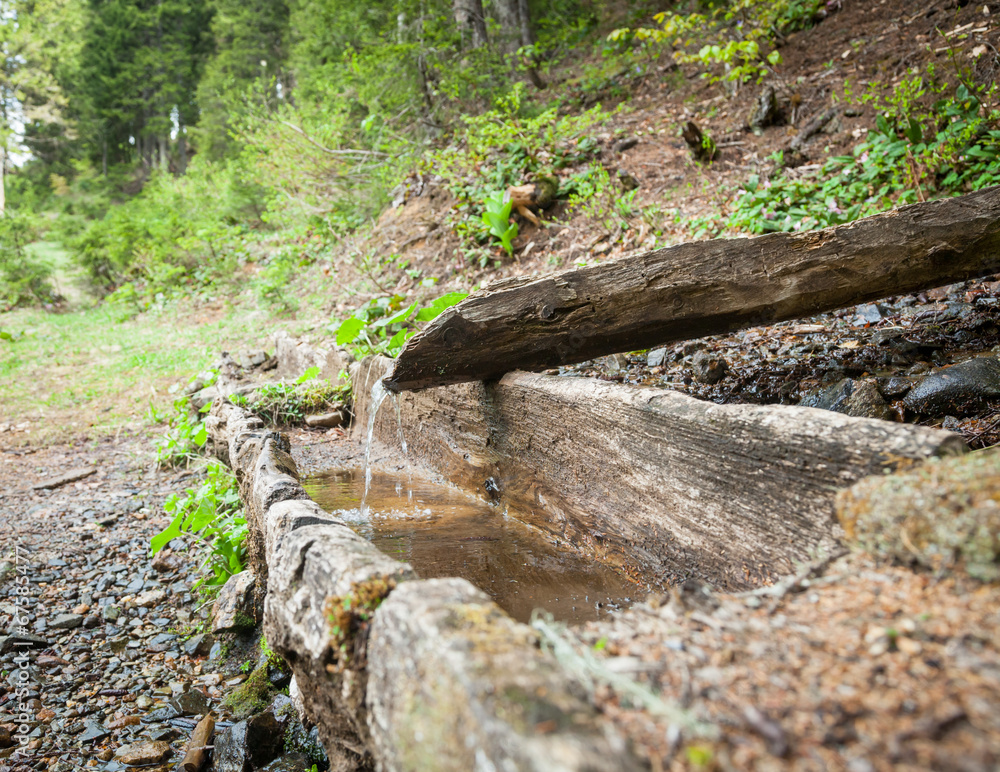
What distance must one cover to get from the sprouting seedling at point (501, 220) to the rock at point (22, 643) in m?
4.65

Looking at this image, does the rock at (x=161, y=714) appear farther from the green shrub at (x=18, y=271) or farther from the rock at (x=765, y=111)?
the green shrub at (x=18, y=271)

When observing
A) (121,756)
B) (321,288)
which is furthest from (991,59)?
(321,288)

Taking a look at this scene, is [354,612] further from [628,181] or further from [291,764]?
[628,181]

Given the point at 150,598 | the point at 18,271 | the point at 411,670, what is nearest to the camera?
the point at 411,670

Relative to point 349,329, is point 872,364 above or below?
below

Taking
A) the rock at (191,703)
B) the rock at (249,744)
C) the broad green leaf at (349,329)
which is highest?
the broad green leaf at (349,329)

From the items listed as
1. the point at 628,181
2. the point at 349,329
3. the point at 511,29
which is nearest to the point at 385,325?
the point at 349,329

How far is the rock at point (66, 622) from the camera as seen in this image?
2.86 m

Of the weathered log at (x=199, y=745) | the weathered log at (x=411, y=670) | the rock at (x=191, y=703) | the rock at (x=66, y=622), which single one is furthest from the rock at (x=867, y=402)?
the rock at (x=66, y=622)

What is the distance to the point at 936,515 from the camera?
112 centimetres

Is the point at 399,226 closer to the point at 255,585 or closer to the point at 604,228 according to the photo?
the point at 604,228

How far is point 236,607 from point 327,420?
94.2 inches

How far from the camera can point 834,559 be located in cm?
129

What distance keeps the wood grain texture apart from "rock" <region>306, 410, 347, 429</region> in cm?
191
